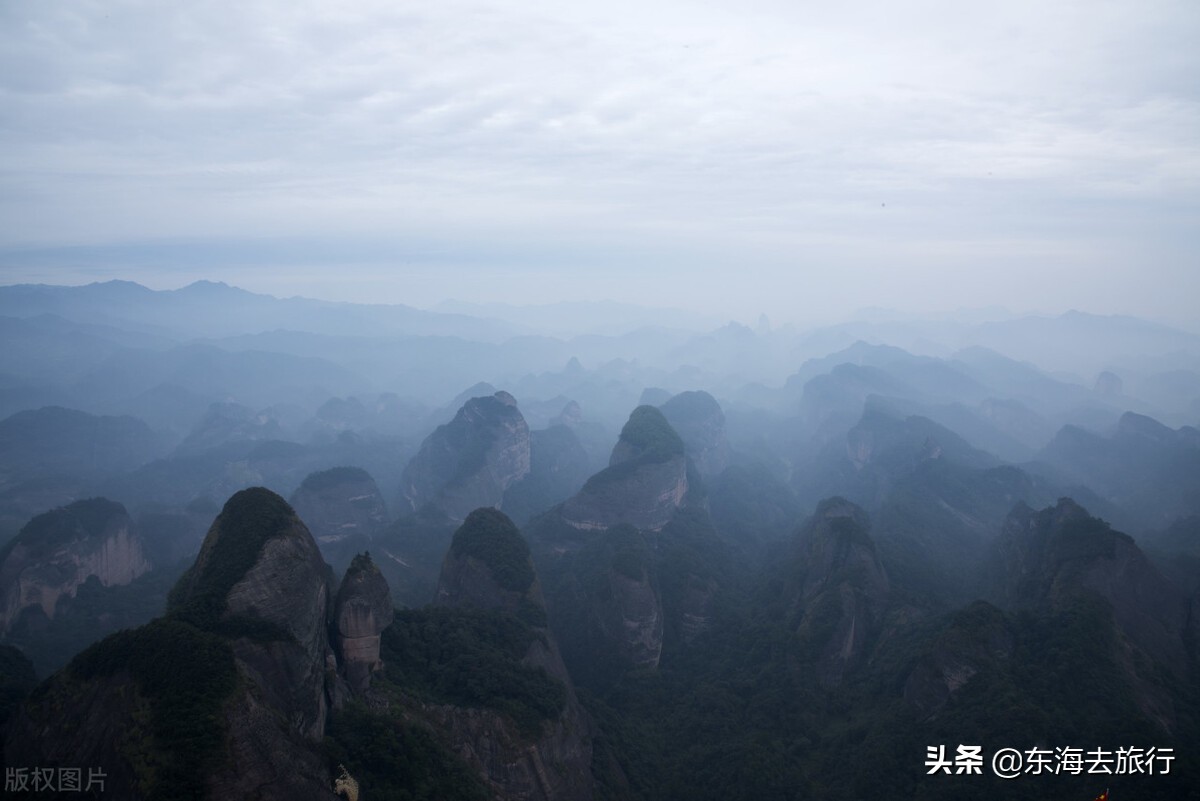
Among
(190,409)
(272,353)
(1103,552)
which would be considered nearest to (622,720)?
(1103,552)

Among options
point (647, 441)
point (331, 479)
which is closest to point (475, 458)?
point (331, 479)

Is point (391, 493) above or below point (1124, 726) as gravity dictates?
below

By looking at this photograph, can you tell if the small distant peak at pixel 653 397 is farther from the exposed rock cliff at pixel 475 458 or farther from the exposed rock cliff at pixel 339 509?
the exposed rock cliff at pixel 339 509

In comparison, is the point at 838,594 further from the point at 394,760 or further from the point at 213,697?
the point at 213,697

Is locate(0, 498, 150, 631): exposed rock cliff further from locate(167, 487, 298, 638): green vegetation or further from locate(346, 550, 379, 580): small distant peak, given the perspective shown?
locate(346, 550, 379, 580): small distant peak

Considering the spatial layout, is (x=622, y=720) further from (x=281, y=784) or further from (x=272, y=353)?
(x=272, y=353)

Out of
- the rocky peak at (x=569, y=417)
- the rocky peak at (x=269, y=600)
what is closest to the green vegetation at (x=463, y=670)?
the rocky peak at (x=269, y=600)

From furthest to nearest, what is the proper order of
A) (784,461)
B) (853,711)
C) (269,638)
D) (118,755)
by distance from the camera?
(784,461), (853,711), (269,638), (118,755)
